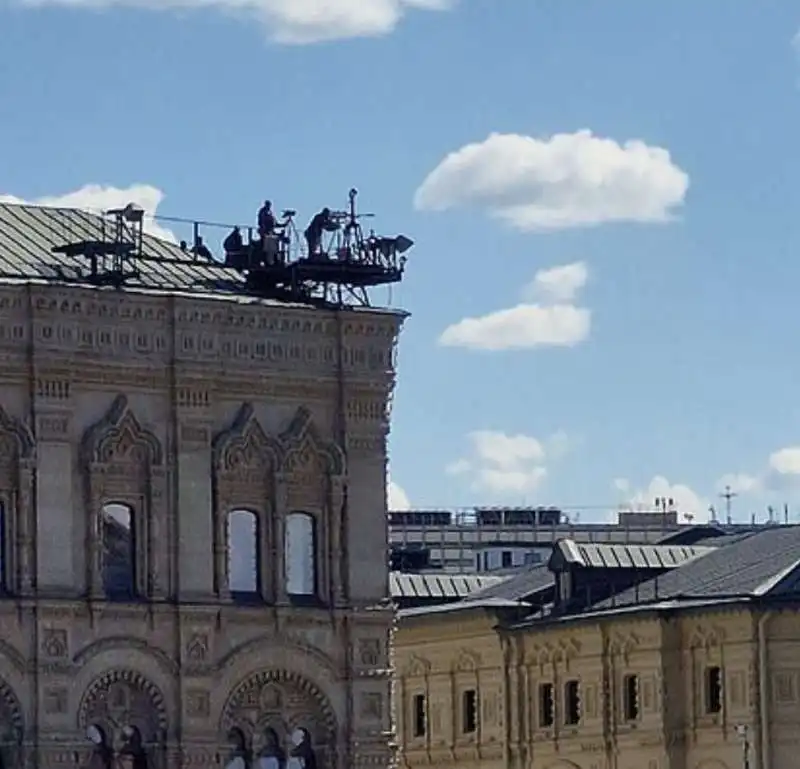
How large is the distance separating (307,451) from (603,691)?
2268 cm

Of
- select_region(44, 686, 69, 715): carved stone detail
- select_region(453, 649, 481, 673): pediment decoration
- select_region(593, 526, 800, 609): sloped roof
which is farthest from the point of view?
select_region(453, 649, 481, 673): pediment decoration

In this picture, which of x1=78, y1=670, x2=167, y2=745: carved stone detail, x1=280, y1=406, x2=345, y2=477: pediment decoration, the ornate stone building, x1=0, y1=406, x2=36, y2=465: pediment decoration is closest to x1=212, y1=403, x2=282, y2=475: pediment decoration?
the ornate stone building

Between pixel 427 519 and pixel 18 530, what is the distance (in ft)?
258

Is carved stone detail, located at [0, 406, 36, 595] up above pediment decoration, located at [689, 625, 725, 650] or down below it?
above

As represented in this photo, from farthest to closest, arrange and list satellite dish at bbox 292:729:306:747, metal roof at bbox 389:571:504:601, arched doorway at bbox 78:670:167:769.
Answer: metal roof at bbox 389:571:504:601 → satellite dish at bbox 292:729:306:747 → arched doorway at bbox 78:670:167:769

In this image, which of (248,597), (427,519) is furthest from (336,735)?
(427,519)

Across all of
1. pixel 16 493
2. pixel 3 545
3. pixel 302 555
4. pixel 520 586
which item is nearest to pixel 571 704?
pixel 520 586

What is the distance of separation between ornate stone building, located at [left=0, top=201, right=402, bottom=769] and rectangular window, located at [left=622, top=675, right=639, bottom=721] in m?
20.3

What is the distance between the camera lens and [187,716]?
64.1 meters

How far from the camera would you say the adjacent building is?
273 feet

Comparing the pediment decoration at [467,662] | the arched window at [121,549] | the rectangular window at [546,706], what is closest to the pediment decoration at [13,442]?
the arched window at [121,549]

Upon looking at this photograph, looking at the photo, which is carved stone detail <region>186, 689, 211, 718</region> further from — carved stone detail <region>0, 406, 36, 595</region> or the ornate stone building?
carved stone detail <region>0, 406, 36, 595</region>

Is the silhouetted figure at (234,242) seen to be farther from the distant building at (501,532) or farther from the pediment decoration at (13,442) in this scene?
the distant building at (501,532)

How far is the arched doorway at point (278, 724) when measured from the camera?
6512 cm
